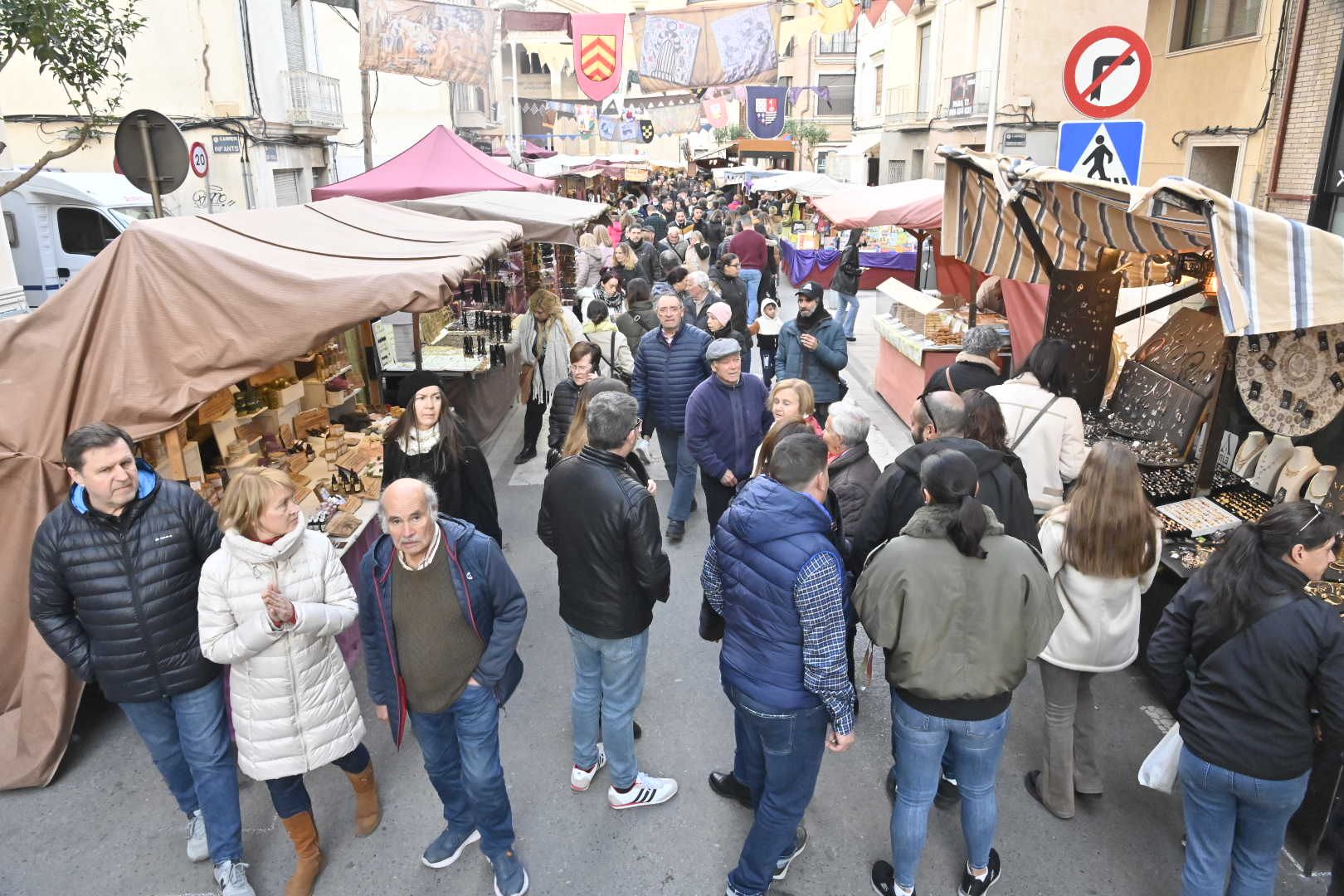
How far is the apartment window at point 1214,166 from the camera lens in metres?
13.2

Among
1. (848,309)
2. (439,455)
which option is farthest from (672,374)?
(848,309)

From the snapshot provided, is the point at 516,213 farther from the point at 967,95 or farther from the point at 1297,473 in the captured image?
the point at 967,95

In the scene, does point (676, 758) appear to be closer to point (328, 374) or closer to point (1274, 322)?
point (1274, 322)

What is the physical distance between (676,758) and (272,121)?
18244mm

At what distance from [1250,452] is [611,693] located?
4010 mm

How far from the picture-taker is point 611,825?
12.6 ft

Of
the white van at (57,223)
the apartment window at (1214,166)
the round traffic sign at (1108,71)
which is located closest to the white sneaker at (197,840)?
the round traffic sign at (1108,71)

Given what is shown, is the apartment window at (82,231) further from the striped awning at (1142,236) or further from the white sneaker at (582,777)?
the white sneaker at (582,777)

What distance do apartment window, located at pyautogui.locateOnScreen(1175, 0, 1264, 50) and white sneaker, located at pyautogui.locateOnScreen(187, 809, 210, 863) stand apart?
47.4 ft

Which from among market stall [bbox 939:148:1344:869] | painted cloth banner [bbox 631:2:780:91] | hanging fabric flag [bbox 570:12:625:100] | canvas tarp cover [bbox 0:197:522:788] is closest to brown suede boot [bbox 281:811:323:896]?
canvas tarp cover [bbox 0:197:522:788]

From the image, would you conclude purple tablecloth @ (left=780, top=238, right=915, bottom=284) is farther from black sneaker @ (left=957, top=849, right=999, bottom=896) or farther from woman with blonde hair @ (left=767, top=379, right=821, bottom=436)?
black sneaker @ (left=957, top=849, right=999, bottom=896)

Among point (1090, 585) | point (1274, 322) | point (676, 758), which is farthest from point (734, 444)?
point (1274, 322)

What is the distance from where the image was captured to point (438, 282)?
4473 mm

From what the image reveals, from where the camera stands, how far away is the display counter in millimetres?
17062
